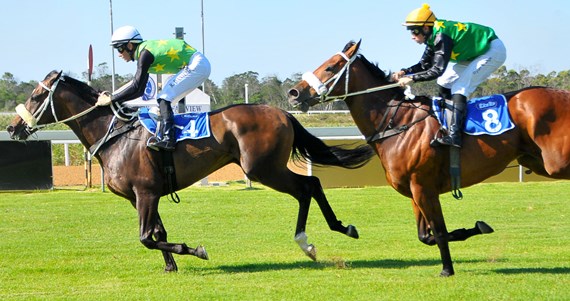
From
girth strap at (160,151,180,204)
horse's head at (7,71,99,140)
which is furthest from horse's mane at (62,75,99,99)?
girth strap at (160,151,180,204)

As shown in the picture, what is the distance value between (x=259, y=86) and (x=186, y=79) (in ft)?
127

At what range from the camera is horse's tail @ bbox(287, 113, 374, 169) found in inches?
388

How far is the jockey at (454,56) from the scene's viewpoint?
786 cm

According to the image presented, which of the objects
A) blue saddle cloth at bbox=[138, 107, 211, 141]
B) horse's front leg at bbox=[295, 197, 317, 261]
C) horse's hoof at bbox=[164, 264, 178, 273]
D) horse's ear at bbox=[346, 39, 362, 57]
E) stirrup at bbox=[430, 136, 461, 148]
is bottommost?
horse's hoof at bbox=[164, 264, 178, 273]

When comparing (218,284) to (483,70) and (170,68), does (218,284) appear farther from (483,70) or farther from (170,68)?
(483,70)

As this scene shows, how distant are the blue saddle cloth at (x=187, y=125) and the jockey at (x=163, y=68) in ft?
0.53

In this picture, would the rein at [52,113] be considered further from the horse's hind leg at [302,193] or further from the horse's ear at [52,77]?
the horse's hind leg at [302,193]

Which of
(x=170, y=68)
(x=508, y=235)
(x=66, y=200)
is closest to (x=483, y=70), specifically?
(x=170, y=68)

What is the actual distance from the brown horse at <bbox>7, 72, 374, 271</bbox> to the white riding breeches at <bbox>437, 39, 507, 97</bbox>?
2.01m

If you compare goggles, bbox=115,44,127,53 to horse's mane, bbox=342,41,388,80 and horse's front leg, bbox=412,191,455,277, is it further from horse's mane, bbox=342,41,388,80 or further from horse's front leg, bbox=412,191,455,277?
horse's front leg, bbox=412,191,455,277

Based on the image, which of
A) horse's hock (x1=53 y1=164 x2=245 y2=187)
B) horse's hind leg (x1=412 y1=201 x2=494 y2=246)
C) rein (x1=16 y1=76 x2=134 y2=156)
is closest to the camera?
horse's hind leg (x1=412 y1=201 x2=494 y2=246)

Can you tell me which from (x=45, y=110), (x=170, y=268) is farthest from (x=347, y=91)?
(x=45, y=110)

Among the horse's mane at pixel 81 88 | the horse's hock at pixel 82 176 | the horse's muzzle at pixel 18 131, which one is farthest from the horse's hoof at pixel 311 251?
the horse's hock at pixel 82 176

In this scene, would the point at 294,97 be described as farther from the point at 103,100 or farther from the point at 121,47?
the point at 103,100
